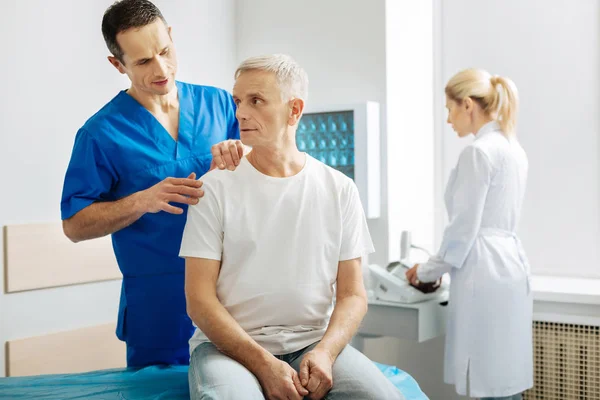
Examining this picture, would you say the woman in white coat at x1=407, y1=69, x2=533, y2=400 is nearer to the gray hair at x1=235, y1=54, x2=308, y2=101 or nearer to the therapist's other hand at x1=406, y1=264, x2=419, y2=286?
the therapist's other hand at x1=406, y1=264, x2=419, y2=286

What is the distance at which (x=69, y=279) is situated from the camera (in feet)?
9.04

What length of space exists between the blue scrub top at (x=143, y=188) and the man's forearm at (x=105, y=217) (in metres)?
0.03

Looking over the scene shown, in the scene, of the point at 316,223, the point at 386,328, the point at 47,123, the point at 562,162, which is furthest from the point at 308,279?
the point at 562,162

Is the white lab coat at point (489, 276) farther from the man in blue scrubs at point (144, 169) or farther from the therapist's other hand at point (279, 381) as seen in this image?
the therapist's other hand at point (279, 381)

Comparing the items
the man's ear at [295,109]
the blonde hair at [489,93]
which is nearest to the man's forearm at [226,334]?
the man's ear at [295,109]

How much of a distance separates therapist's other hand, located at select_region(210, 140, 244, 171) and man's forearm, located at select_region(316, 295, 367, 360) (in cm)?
45

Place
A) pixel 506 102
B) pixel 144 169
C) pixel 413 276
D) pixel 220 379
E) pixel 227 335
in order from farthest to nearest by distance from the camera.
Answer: pixel 413 276 → pixel 506 102 → pixel 144 169 → pixel 227 335 → pixel 220 379

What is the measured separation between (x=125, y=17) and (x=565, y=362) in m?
2.35

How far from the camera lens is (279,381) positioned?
1.46m

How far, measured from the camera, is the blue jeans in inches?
55.0

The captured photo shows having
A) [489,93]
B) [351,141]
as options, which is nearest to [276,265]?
[489,93]

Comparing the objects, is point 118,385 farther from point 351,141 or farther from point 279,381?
point 351,141

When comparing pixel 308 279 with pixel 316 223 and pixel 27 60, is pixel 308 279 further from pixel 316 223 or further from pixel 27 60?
pixel 27 60

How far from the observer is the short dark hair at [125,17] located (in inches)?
70.7
